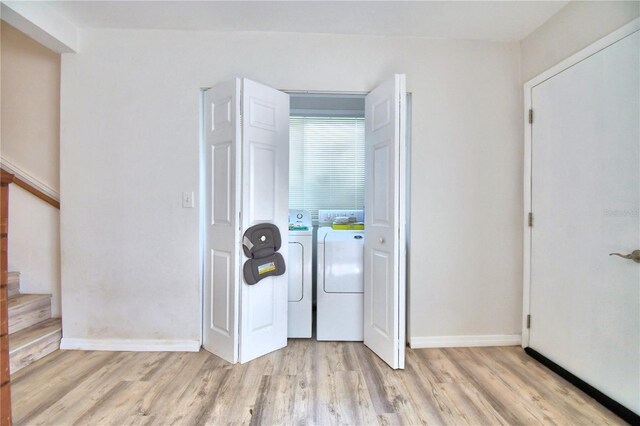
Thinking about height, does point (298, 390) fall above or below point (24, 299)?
below

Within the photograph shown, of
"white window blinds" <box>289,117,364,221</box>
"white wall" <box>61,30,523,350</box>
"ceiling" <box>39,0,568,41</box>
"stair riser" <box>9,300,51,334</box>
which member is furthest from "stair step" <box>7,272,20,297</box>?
"white window blinds" <box>289,117,364,221</box>

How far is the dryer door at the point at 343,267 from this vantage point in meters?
2.22

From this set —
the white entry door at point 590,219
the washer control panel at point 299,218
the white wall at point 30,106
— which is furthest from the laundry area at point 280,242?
the white wall at point 30,106

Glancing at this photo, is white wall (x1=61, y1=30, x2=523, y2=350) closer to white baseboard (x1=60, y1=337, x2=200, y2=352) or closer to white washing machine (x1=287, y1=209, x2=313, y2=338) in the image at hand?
white baseboard (x1=60, y1=337, x2=200, y2=352)

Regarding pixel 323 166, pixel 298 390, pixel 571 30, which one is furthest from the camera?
pixel 323 166

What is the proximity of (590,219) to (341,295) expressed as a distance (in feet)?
5.62

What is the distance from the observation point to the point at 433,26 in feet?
6.61

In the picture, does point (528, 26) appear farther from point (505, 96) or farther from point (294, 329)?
point (294, 329)

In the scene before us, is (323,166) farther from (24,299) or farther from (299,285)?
(24,299)

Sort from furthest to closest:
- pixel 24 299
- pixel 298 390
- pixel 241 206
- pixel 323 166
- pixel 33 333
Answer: pixel 323 166 → pixel 24 299 → pixel 33 333 → pixel 241 206 → pixel 298 390

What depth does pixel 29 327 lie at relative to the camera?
6.88ft

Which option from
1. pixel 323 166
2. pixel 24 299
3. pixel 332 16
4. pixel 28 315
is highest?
pixel 332 16

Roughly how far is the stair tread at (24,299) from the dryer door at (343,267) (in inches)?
90.6

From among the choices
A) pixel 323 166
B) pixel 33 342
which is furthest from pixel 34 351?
pixel 323 166
